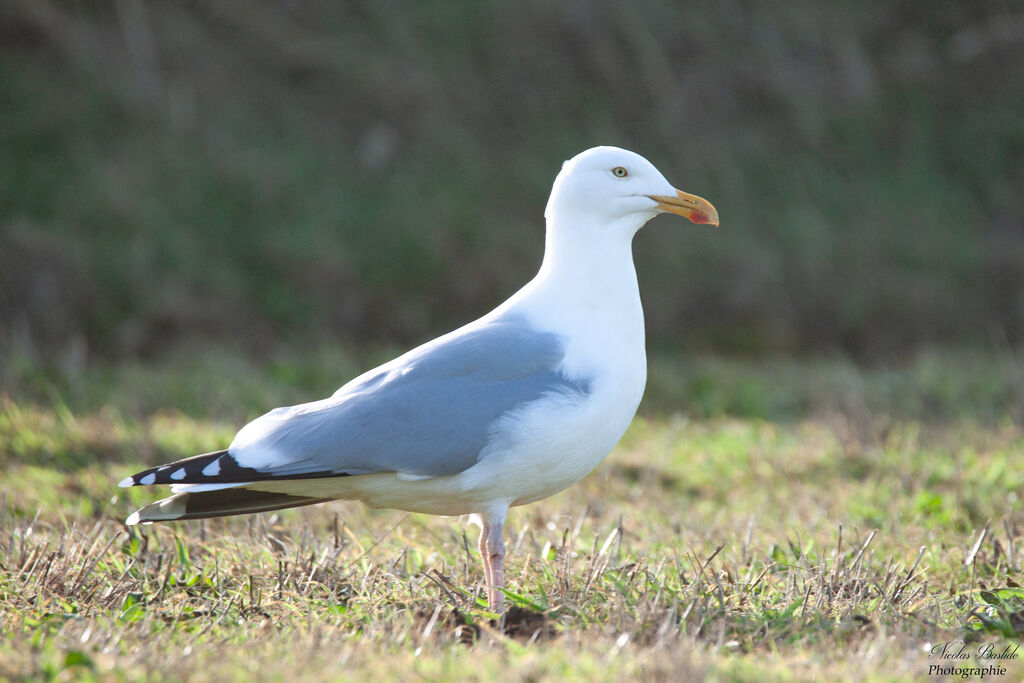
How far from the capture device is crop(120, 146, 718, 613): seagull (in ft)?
11.6

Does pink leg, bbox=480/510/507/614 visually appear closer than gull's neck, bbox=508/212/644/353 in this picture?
Yes

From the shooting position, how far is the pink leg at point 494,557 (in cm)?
346

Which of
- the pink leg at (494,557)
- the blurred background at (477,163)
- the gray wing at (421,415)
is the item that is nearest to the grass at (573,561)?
the pink leg at (494,557)

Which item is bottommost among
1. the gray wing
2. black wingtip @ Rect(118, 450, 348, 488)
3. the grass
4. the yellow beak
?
the grass

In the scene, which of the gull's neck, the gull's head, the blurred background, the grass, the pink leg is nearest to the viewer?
the grass

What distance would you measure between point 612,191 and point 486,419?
0.98 meters

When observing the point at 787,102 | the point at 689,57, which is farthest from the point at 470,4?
the point at 787,102

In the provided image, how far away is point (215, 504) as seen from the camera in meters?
3.74

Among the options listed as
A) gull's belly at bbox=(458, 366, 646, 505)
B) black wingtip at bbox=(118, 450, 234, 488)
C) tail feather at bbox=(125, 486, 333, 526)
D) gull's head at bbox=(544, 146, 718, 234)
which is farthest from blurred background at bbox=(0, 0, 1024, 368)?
gull's belly at bbox=(458, 366, 646, 505)

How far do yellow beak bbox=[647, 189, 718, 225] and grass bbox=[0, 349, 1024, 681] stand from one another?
1.17m

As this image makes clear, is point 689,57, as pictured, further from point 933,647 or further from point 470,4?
point 933,647

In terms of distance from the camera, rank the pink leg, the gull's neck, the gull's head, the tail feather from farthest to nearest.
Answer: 1. the gull's head
2. the gull's neck
3. the tail feather
4. the pink leg

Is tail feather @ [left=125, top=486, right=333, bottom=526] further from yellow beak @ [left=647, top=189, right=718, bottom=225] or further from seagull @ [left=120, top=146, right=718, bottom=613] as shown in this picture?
yellow beak @ [left=647, top=189, right=718, bottom=225]

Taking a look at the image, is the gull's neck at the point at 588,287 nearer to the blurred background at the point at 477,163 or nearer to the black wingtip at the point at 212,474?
the black wingtip at the point at 212,474
